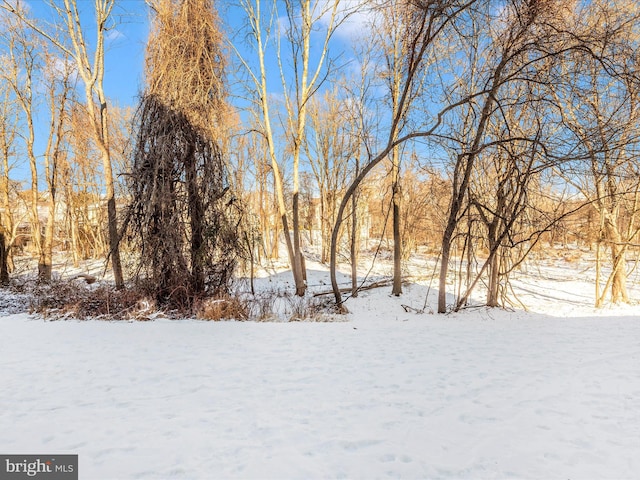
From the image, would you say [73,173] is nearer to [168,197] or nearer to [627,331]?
[168,197]

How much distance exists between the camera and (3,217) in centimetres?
1560

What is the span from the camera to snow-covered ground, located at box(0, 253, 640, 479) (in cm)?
246

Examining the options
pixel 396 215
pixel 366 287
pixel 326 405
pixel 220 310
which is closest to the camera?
pixel 326 405

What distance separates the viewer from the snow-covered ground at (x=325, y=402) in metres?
2.46

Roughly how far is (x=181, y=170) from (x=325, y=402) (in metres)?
6.72

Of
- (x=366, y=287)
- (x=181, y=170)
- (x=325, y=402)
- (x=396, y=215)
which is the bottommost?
(x=366, y=287)

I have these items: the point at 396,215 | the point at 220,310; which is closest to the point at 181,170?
the point at 220,310

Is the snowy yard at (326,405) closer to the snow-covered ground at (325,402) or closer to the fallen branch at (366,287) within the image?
the snow-covered ground at (325,402)

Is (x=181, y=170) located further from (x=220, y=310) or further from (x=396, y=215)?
(x=396, y=215)

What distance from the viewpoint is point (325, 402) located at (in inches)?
137

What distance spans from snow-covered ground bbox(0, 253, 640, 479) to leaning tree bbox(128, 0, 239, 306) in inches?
A: 76.6

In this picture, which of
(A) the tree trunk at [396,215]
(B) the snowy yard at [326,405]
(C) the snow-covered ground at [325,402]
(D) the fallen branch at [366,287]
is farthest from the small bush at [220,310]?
(A) the tree trunk at [396,215]

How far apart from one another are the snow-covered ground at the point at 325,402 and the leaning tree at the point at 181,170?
1946 millimetres

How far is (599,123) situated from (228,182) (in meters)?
9.65
